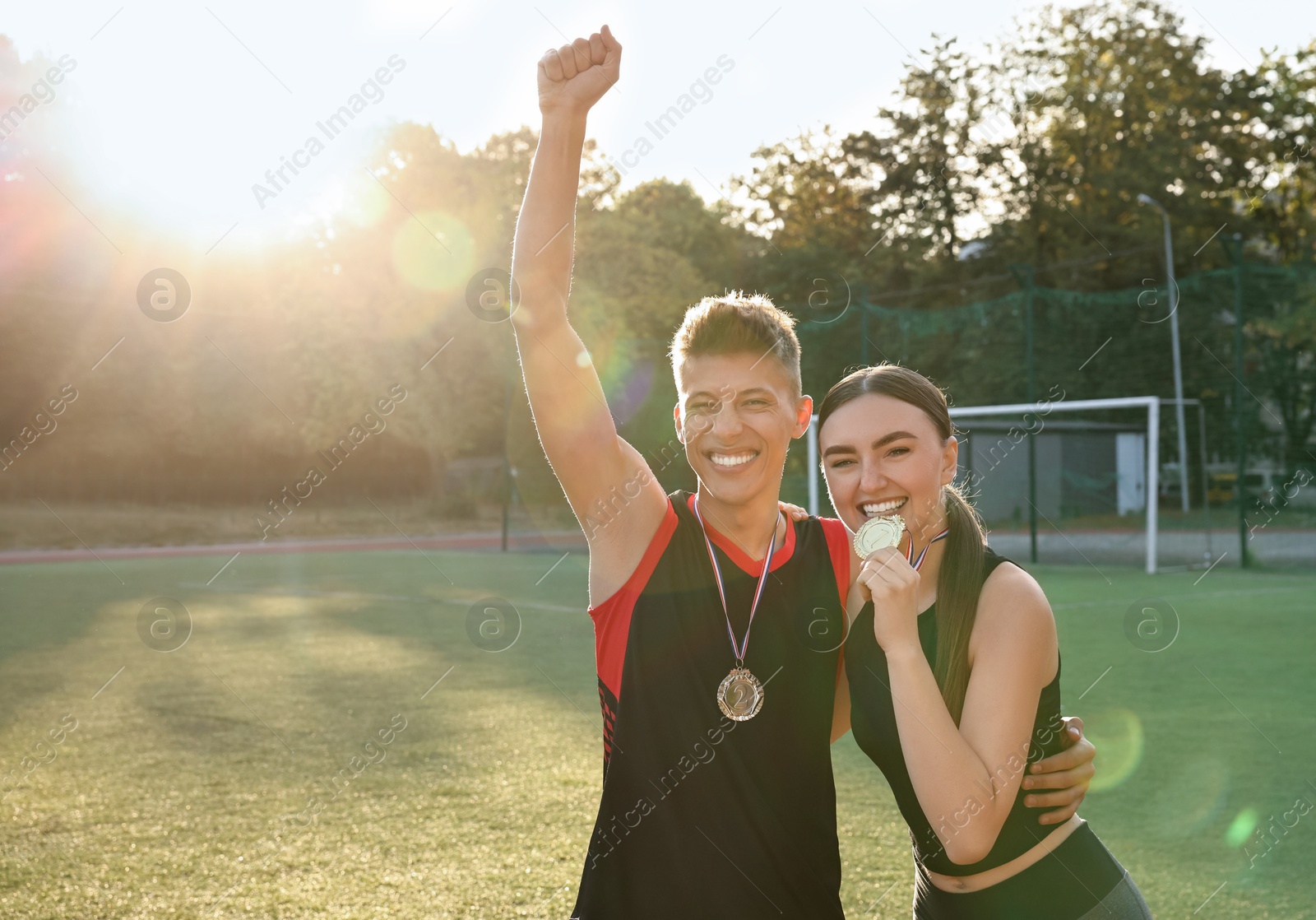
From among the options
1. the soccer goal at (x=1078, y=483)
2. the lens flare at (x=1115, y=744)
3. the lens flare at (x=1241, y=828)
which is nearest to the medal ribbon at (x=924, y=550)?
the lens flare at (x=1241, y=828)

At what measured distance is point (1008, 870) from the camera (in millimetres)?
2578

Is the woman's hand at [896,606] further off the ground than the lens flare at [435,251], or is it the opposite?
the lens flare at [435,251]

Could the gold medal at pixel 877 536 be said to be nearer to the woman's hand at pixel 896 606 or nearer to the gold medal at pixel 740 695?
the woman's hand at pixel 896 606

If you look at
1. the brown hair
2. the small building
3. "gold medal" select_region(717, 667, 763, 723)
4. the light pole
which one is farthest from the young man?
the small building

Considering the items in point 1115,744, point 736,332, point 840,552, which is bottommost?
point 1115,744

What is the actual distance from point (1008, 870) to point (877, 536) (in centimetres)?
78

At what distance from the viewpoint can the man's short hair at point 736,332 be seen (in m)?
2.98

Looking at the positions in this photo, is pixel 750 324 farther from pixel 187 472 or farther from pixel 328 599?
pixel 187 472

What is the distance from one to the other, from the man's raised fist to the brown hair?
918mm

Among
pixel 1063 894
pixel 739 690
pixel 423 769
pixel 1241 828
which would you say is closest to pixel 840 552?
pixel 739 690

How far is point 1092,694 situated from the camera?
9.27 meters

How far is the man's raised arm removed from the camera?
285 centimetres

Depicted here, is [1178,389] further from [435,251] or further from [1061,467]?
[435,251]

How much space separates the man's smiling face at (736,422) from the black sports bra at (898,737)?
437mm
